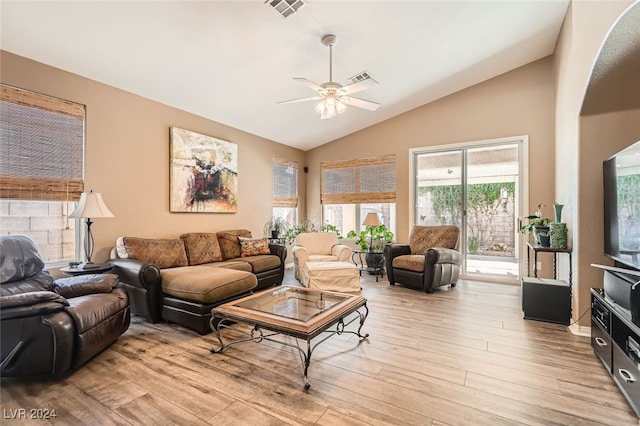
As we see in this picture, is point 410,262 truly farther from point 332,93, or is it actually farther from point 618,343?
point 332,93

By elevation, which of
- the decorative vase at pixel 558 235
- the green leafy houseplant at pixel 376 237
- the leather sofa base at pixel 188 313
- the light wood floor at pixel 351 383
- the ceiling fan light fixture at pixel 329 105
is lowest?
the light wood floor at pixel 351 383

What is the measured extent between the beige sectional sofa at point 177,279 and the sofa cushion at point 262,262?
0.9 inches

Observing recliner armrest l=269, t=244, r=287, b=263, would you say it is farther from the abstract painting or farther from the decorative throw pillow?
the abstract painting

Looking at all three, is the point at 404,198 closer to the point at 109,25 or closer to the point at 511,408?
the point at 511,408

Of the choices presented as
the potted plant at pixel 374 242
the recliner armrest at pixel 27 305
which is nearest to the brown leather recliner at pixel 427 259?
the potted plant at pixel 374 242

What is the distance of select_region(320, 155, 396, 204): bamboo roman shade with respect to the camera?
5973mm

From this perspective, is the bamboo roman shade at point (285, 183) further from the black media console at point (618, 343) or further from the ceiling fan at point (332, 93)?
the black media console at point (618, 343)

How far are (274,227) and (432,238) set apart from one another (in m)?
3.00

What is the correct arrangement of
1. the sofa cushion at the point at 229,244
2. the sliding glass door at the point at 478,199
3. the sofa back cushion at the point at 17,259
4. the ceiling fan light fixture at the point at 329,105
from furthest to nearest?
the sliding glass door at the point at 478,199, the sofa cushion at the point at 229,244, the ceiling fan light fixture at the point at 329,105, the sofa back cushion at the point at 17,259

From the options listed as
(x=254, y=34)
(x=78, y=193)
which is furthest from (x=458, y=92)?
(x=78, y=193)

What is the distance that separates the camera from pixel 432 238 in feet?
16.5

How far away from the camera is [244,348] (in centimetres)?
258

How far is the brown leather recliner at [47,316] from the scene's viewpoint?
1.93m

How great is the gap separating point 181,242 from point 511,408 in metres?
3.84
